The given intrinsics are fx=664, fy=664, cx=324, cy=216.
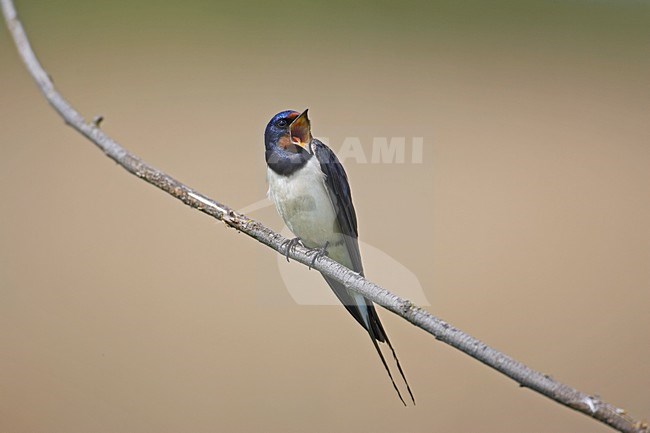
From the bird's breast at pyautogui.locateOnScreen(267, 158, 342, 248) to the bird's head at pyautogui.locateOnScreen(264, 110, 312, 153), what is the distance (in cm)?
5

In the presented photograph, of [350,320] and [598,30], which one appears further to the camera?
[598,30]

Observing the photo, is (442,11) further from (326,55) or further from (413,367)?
(413,367)

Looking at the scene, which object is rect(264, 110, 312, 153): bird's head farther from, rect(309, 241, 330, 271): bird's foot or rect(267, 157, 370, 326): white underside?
rect(309, 241, 330, 271): bird's foot

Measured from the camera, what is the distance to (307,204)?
1.07m

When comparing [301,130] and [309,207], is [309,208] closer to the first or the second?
[309,207]

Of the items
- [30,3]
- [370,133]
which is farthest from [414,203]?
[30,3]

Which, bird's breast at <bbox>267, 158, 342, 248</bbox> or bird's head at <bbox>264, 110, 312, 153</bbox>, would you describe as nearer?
bird's head at <bbox>264, 110, 312, 153</bbox>

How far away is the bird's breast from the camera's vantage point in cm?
104

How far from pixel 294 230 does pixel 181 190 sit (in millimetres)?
352

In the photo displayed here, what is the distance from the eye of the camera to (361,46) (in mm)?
1072

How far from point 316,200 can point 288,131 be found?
6.7 inches

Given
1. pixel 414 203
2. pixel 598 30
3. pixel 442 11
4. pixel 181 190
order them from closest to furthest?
pixel 181 190, pixel 414 203, pixel 442 11, pixel 598 30
